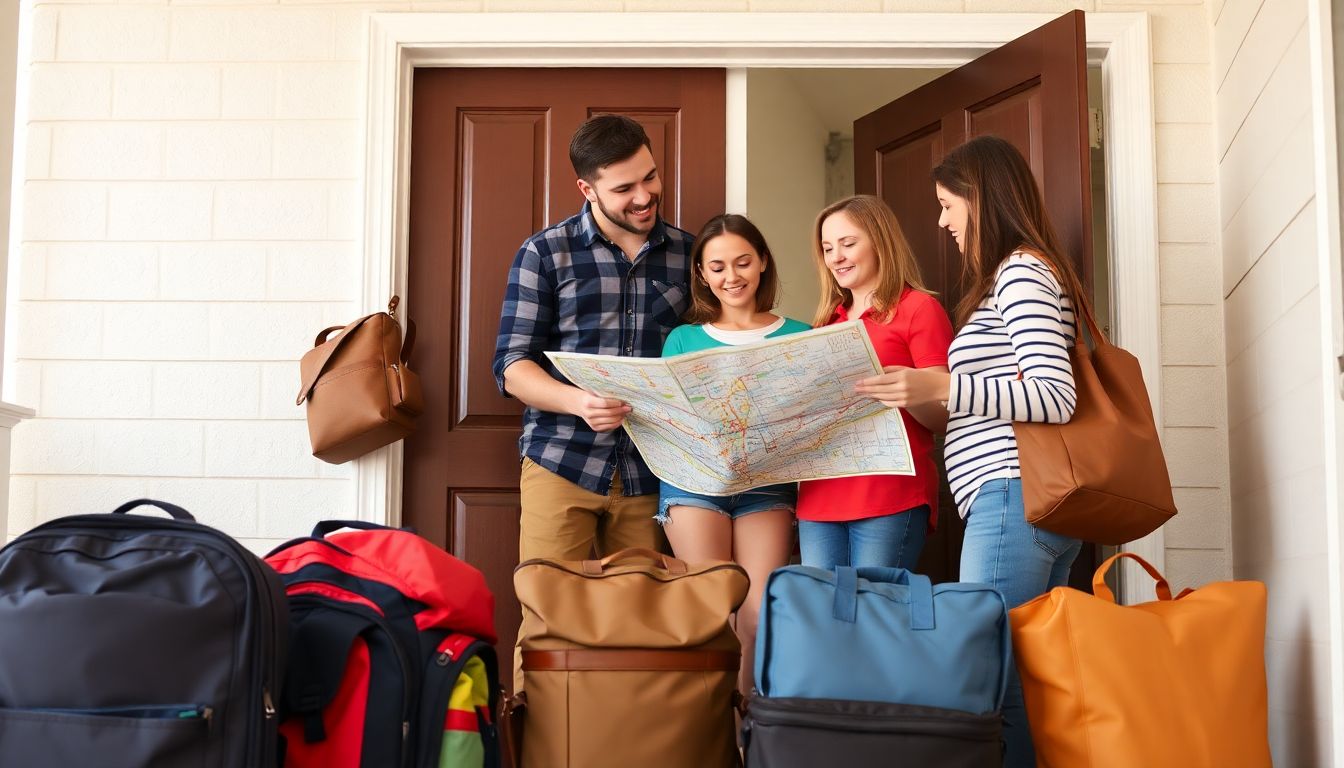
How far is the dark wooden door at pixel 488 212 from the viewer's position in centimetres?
326

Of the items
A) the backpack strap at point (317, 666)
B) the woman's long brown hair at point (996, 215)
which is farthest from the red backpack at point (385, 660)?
the woman's long brown hair at point (996, 215)

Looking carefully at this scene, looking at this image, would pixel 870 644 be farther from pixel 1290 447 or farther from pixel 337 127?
pixel 337 127

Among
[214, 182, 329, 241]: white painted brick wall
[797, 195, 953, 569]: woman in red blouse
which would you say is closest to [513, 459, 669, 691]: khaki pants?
[797, 195, 953, 569]: woman in red blouse

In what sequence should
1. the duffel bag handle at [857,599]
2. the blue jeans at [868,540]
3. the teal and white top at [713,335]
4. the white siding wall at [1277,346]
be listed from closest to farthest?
the duffel bag handle at [857,599], the white siding wall at [1277,346], the blue jeans at [868,540], the teal and white top at [713,335]

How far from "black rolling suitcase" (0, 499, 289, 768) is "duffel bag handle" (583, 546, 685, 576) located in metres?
0.57

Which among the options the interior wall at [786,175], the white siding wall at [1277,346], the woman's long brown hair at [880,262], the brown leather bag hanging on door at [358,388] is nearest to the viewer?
the white siding wall at [1277,346]

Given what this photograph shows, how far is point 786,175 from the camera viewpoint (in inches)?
238

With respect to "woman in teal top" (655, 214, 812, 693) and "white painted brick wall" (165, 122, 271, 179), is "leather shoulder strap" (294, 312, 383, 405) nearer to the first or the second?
"white painted brick wall" (165, 122, 271, 179)

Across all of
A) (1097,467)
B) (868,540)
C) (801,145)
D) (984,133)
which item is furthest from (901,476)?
(801,145)

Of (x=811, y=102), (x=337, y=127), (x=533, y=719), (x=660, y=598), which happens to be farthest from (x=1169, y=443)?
(x=811, y=102)

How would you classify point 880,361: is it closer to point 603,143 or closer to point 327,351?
point 603,143

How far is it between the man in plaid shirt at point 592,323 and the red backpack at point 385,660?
650mm

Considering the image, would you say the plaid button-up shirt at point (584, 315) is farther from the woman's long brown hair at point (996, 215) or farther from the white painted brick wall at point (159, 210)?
the white painted brick wall at point (159, 210)

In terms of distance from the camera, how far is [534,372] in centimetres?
283
